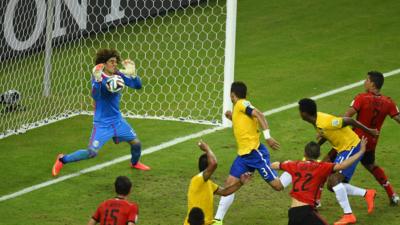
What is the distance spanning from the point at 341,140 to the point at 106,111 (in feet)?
12.3

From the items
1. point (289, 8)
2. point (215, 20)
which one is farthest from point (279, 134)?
point (289, 8)

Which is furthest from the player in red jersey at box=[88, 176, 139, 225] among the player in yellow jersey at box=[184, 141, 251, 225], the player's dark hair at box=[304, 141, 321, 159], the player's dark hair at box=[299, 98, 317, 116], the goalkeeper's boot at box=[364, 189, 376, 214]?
the goalkeeper's boot at box=[364, 189, 376, 214]

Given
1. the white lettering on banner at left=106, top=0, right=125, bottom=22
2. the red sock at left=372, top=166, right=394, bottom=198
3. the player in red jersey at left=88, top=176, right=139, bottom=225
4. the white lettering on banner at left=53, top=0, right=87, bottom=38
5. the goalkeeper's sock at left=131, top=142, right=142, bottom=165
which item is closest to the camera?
the player in red jersey at left=88, top=176, right=139, bottom=225

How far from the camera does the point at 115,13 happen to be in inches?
874

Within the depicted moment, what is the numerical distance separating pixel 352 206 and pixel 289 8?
40.7ft

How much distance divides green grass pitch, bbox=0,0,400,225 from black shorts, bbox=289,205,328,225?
5.41ft

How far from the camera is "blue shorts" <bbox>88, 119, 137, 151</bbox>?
15.0 m

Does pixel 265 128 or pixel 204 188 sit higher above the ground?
pixel 265 128

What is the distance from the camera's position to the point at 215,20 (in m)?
21.8

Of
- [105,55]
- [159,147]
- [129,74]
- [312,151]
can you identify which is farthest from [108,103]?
[312,151]

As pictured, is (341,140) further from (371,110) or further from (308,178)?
(308,178)

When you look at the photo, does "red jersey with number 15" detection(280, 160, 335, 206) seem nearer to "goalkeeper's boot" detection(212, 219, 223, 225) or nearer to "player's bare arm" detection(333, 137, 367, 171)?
"player's bare arm" detection(333, 137, 367, 171)

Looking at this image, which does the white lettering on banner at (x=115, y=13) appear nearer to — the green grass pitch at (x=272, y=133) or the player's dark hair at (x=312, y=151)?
the green grass pitch at (x=272, y=133)

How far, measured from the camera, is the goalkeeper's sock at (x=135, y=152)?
1536cm
